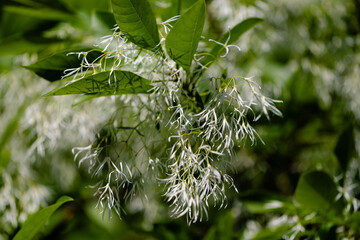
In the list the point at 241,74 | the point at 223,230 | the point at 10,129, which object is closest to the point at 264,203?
the point at 223,230

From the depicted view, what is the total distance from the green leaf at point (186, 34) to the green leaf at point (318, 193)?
31 centimetres

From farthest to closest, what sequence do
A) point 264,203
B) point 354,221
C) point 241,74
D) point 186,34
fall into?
point 241,74 → point 264,203 → point 354,221 → point 186,34

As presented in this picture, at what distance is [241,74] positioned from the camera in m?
A: 0.88

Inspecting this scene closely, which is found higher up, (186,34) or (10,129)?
(186,34)

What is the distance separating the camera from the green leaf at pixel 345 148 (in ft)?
2.22

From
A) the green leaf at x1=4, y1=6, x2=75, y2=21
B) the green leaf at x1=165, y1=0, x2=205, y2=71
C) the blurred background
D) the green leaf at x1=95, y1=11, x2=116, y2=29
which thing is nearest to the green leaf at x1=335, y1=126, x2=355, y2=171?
the blurred background

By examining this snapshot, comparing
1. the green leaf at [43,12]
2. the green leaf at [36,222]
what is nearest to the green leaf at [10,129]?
the green leaf at [43,12]

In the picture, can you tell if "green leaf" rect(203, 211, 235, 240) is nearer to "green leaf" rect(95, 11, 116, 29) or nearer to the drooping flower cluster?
the drooping flower cluster

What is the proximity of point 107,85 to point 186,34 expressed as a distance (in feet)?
0.42

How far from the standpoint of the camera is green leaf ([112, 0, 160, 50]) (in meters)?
0.43

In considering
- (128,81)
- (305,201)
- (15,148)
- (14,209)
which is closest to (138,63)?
(128,81)

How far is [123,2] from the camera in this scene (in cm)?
43

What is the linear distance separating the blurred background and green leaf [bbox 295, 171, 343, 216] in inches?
5.9

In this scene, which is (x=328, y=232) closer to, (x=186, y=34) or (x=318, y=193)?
(x=318, y=193)
